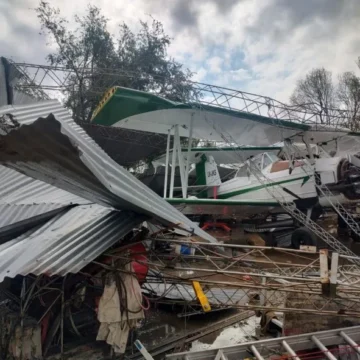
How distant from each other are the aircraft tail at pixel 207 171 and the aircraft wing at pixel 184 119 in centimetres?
284

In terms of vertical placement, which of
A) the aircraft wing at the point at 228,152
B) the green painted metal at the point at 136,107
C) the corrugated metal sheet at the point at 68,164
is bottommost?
the corrugated metal sheet at the point at 68,164

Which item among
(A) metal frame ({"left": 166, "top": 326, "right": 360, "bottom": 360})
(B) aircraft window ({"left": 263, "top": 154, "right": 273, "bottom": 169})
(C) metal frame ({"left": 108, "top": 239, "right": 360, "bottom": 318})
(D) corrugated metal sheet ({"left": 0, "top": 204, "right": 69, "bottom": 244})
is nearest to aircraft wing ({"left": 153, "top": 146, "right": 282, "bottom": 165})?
(B) aircraft window ({"left": 263, "top": 154, "right": 273, "bottom": 169})

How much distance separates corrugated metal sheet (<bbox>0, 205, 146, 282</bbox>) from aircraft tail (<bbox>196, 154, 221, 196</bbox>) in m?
9.75

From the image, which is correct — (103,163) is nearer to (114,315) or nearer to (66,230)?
(66,230)

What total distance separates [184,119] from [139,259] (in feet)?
23.2

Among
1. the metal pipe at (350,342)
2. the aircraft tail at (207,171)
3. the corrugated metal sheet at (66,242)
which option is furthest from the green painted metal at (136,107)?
the metal pipe at (350,342)

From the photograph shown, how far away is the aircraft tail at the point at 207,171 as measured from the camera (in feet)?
45.3

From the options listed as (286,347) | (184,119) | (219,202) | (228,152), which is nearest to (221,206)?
(219,202)

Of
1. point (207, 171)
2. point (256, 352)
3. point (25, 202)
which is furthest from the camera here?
point (207, 171)

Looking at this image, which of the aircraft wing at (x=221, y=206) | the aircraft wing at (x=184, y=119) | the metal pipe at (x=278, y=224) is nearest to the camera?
the aircraft wing at (x=184, y=119)

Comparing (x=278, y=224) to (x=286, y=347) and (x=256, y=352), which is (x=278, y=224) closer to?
(x=286, y=347)

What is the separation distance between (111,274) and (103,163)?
1155 mm

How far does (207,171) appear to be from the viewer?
14.4 metres

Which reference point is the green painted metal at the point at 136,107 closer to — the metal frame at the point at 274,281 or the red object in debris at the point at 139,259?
the metal frame at the point at 274,281
